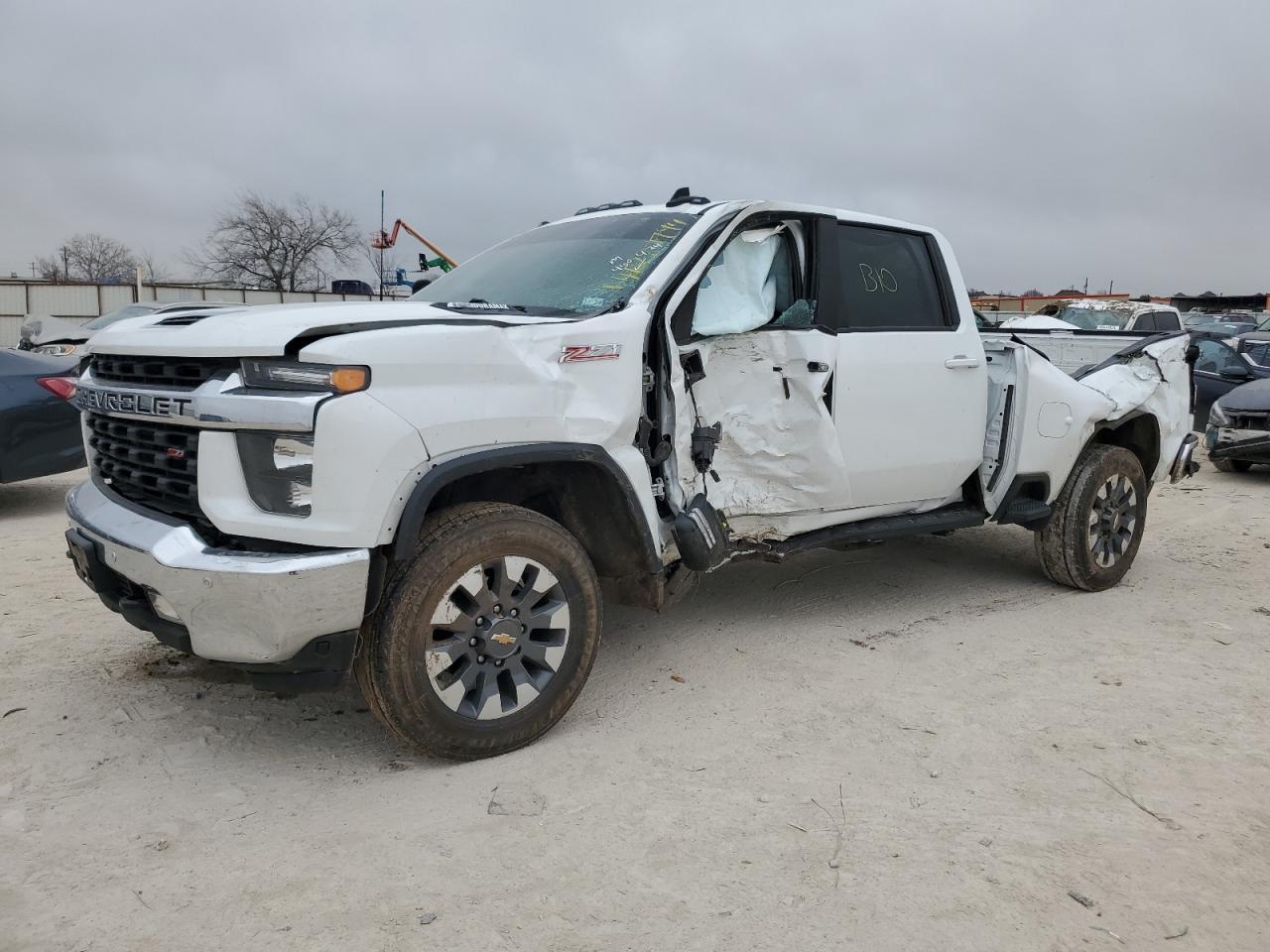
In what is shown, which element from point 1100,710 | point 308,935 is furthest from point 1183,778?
point 308,935

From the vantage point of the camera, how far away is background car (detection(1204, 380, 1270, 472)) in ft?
33.8

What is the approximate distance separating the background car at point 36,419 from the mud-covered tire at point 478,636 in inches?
201

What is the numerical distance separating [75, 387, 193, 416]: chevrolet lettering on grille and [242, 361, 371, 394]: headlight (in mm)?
235

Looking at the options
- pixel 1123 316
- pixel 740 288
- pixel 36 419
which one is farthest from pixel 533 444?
pixel 1123 316

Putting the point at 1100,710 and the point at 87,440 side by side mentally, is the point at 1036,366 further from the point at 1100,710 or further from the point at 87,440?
the point at 87,440

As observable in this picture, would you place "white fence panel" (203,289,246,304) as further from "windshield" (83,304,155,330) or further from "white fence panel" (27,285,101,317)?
"windshield" (83,304,155,330)

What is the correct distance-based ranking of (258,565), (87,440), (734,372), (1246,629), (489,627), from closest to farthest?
(258,565) < (489,627) < (87,440) < (734,372) < (1246,629)

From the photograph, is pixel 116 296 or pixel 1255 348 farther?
pixel 116 296

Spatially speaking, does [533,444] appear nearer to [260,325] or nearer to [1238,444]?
[260,325]

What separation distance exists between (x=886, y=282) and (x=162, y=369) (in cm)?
321

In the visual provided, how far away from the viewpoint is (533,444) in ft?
10.7

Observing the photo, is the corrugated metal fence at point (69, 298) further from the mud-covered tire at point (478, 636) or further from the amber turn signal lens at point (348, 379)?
the amber turn signal lens at point (348, 379)

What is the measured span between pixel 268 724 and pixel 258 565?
1.14 meters

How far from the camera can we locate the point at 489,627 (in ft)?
10.6
